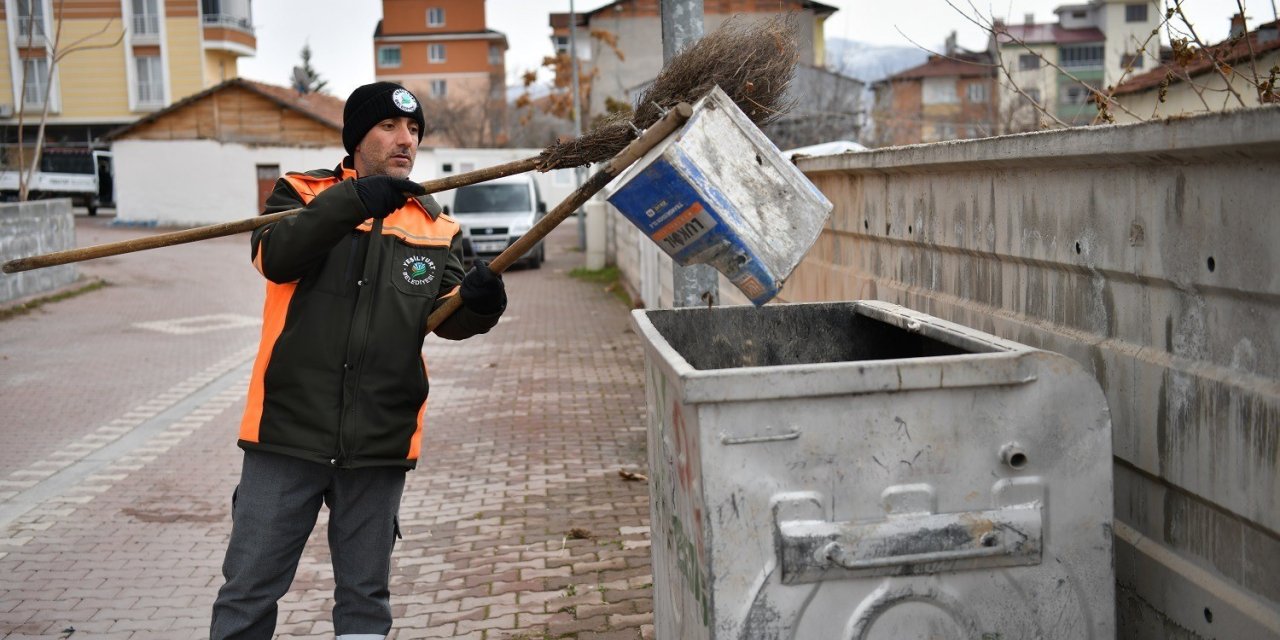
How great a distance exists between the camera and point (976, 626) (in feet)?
9.16

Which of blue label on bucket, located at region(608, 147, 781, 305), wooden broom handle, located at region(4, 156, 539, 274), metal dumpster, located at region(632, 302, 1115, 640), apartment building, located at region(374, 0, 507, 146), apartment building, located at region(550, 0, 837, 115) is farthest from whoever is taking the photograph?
apartment building, located at region(374, 0, 507, 146)

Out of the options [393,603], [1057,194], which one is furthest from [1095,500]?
[393,603]

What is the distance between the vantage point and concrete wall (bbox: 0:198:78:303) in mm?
16906

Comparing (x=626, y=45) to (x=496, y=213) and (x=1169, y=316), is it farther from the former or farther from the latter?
(x=1169, y=316)

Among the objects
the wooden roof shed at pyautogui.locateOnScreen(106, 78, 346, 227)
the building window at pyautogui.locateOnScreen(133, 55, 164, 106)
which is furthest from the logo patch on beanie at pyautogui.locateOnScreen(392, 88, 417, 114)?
the building window at pyautogui.locateOnScreen(133, 55, 164, 106)

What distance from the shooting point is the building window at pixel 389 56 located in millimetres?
77375

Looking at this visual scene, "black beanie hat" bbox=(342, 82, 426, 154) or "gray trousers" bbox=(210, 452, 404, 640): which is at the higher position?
"black beanie hat" bbox=(342, 82, 426, 154)

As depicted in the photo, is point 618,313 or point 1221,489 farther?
point 618,313

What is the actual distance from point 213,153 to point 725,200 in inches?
1616

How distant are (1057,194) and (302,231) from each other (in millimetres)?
2119

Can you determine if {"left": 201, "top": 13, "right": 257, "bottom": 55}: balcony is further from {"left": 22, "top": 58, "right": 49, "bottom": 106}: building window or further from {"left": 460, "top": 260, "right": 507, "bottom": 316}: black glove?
{"left": 460, "top": 260, "right": 507, "bottom": 316}: black glove

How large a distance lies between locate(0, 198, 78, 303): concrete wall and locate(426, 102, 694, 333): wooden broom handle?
14159 millimetres

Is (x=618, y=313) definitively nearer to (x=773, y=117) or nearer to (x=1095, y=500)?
(x=773, y=117)

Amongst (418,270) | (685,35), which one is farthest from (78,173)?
(418,270)
